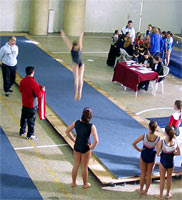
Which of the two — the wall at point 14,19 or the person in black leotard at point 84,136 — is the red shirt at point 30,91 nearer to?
the person in black leotard at point 84,136

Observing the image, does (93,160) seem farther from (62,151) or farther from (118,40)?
(118,40)

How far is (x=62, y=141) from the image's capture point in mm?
8852

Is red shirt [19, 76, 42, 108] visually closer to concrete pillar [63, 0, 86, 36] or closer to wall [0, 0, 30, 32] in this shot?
concrete pillar [63, 0, 86, 36]

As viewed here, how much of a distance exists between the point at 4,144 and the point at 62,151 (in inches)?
45.6

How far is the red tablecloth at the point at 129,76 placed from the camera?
463 inches

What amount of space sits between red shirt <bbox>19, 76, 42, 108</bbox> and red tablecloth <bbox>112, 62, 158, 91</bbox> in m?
4.08

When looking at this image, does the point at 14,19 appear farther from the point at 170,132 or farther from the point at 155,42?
the point at 170,132

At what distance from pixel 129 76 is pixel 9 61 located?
11.4 ft

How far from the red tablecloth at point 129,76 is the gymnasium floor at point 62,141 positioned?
0.25 m

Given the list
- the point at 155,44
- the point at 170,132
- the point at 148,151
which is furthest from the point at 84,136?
the point at 155,44

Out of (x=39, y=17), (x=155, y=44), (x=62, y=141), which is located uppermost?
(x=39, y=17)

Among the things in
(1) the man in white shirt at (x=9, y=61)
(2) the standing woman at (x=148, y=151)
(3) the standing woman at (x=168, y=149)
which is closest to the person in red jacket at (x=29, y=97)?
(1) the man in white shirt at (x=9, y=61)

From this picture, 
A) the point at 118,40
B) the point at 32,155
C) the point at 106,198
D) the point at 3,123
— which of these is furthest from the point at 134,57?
the point at 106,198

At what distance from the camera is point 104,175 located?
7316 millimetres
